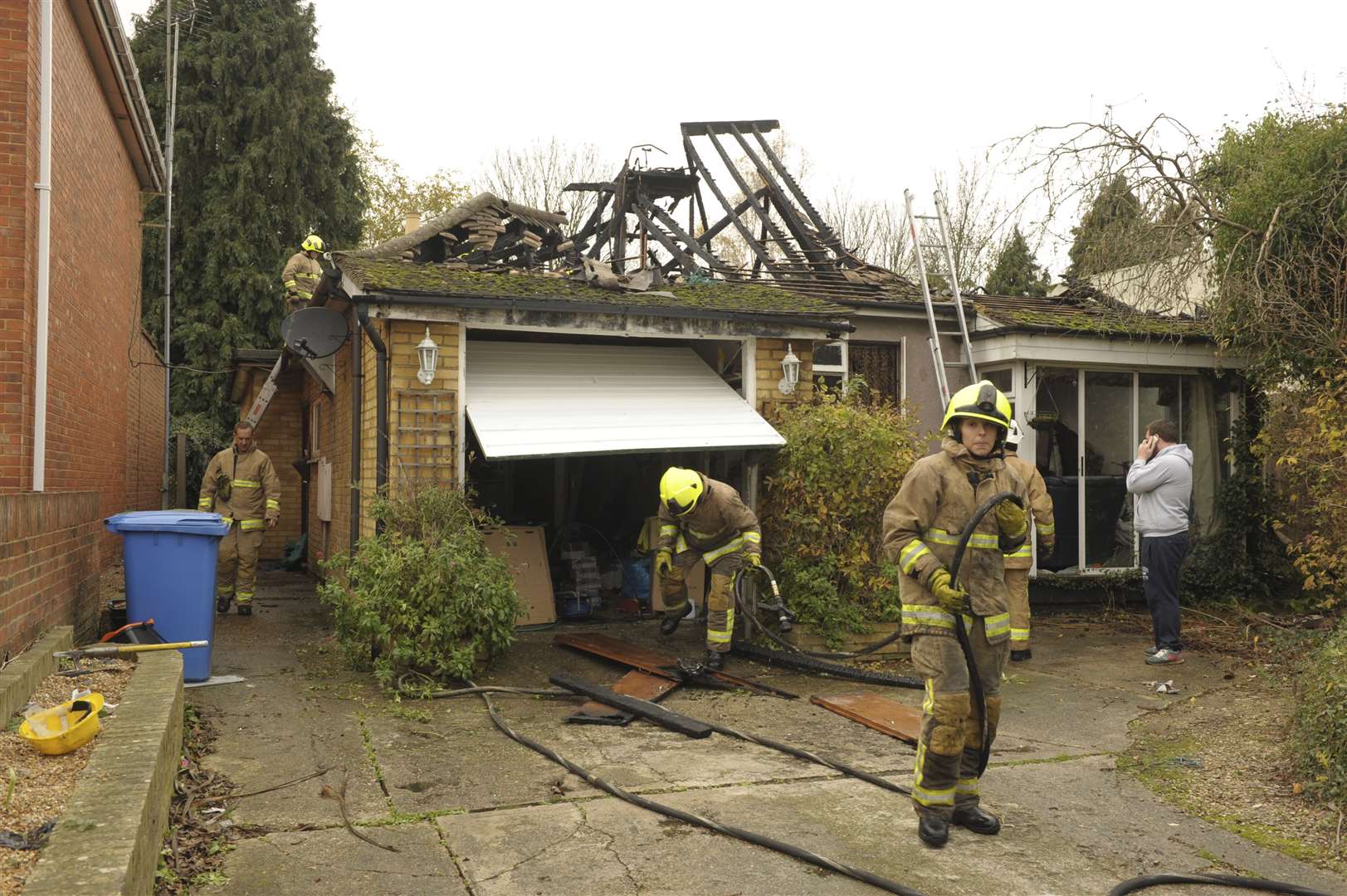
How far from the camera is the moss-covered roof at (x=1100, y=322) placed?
1076cm

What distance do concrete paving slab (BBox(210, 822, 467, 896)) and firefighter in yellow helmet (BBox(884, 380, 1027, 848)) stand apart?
2.02m

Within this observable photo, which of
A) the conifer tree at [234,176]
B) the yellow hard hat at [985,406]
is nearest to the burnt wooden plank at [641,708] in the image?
the yellow hard hat at [985,406]

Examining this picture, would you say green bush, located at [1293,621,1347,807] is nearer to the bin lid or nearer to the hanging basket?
the hanging basket

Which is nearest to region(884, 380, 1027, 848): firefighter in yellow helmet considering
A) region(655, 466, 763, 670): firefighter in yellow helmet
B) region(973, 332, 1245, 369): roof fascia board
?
region(655, 466, 763, 670): firefighter in yellow helmet

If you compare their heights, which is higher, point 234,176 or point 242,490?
point 234,176

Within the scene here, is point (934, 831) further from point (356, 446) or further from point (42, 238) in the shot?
A: point (42, 238)

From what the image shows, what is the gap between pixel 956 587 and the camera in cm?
434

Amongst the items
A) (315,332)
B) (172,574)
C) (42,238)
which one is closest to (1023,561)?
(172,574)

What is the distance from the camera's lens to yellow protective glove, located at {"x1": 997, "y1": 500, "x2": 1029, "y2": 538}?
4.41m

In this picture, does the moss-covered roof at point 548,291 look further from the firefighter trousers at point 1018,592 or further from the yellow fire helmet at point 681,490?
the firefighter trousers at point 1018,592

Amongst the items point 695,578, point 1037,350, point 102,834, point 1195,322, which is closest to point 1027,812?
point 102,834

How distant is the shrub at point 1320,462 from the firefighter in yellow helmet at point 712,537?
4.92 meters

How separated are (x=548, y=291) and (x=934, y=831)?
5430mm

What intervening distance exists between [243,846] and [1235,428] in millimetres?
11288
